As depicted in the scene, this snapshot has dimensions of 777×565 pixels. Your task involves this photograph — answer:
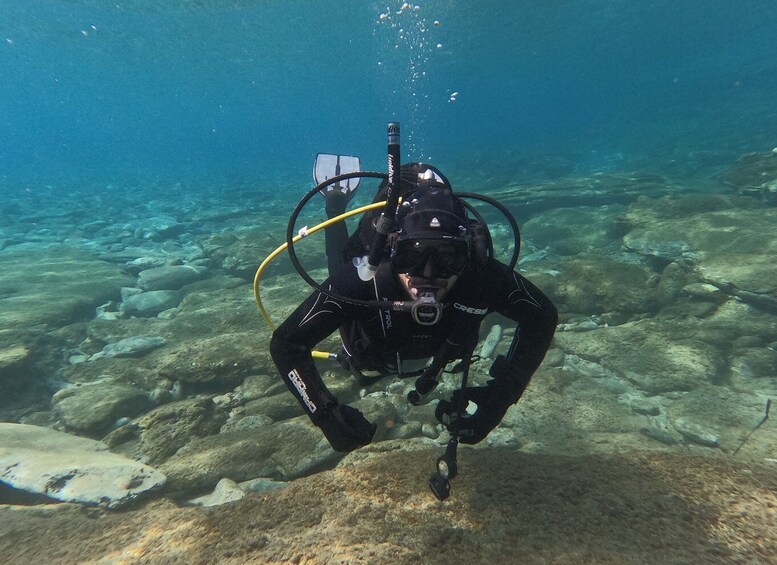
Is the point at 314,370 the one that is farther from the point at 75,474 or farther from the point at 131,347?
the point at 131,347

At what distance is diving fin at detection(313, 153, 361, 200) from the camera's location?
6.54m

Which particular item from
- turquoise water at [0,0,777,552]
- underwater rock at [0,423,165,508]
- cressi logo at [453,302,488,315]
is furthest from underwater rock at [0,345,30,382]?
cressi logo at [453,302,488,315]

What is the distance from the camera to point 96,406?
17.4ft

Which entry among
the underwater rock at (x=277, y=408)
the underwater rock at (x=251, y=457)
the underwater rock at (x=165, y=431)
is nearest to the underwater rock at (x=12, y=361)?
the underwater rock at (x=165, y=431)

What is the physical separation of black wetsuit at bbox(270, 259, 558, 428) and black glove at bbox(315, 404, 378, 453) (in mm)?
75

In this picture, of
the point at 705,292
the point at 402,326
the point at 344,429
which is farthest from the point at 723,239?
the point at 344,429

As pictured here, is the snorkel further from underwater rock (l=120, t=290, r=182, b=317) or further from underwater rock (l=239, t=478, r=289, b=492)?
underwater rock (l=120, t=290, r=182, b=317)

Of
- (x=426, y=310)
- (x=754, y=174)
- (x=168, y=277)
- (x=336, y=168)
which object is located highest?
(x=336, y=168)

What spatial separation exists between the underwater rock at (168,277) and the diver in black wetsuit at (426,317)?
996 centimetres

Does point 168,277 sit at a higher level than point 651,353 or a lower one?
higher

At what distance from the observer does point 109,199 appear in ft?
95.0

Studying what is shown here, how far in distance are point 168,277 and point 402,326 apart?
10.8m

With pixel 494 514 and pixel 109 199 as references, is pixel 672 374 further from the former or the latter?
pixel 109 199

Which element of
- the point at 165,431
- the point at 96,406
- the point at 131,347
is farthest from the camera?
the point at 131,347
